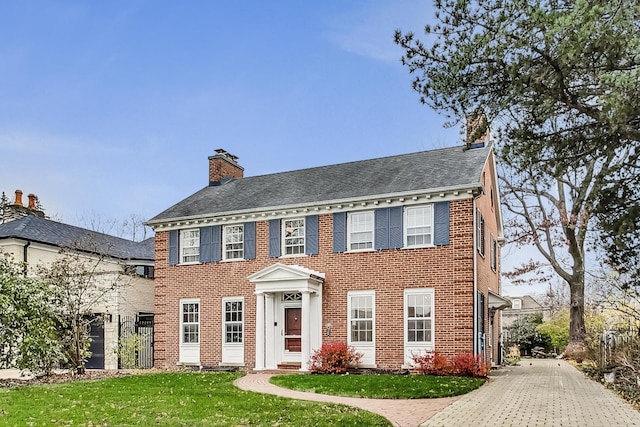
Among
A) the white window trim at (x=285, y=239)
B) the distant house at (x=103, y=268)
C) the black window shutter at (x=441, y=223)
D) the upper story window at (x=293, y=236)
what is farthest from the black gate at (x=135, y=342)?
the black window shutter at (x=441, y=223)

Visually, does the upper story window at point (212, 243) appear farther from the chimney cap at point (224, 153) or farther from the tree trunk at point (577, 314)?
the tree trunk at point (577, 314)

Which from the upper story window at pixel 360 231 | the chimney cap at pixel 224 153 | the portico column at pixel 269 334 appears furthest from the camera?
the chimney cap at pixel 224 153

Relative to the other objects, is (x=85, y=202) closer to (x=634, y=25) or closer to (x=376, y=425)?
(x=376, y=425)

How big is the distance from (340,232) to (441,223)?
133 inches

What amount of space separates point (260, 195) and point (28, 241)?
32.3 feet

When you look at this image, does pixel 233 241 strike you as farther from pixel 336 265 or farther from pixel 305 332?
pixel 305 332

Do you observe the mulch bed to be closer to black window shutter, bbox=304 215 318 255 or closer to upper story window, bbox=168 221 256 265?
upper story window, bbox=168 221 256 265

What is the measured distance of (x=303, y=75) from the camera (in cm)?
1597

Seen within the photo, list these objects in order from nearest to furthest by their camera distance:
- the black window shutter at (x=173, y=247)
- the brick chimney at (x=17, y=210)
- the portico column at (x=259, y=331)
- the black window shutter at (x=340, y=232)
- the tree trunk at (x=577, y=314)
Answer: the black window shutter at (x=340, y=232) → the portico column at (x=259, y=331) → the black window shutter at (x=173, y=247) → the tree trunk at (x=577, y=314) → the brick chimney at (x=17, y=210)

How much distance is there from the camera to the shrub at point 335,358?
1842 cm

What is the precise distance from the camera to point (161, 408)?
11055mm

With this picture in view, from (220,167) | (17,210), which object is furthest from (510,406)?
(17,210)

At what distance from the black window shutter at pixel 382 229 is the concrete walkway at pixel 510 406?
522 cm

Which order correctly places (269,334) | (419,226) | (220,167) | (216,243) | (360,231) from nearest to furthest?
(419,226) → (360,231) → (269,334) → (216,243) → (220,167)
